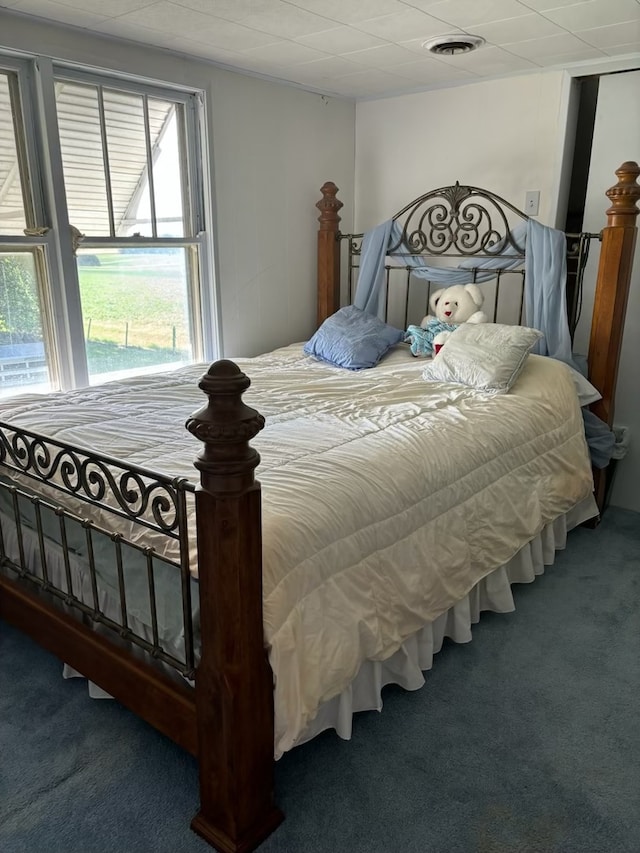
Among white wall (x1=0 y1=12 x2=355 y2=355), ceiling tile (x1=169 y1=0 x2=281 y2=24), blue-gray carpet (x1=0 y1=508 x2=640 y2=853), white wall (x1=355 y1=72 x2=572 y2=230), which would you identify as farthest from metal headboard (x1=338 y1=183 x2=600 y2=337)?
blue-gray carpet (x1=0 y1=508 x2=640 y2=853)

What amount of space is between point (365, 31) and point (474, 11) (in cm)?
44

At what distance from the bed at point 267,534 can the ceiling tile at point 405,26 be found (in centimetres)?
96

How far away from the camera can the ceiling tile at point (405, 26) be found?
7.84 feet

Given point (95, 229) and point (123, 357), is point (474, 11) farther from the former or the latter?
point (123, 357)

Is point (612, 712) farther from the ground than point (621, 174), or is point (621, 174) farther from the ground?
point (621, 174)

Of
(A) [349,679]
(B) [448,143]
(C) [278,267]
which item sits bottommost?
(A) [349,679]

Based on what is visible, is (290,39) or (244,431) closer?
(244,431)

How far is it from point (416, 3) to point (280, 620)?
2103 mm

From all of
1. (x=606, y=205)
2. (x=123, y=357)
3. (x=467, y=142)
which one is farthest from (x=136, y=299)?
(x=606, y=205)

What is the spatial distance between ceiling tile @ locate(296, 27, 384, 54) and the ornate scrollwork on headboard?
0.82 metres

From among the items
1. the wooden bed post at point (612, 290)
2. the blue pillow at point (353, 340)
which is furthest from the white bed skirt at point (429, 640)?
the blue pillow at point (353, 340)

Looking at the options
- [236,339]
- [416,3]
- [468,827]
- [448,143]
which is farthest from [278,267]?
[468,827]

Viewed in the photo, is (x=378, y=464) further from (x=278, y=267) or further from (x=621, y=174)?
(x=278, y=267)

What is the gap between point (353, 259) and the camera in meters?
3.93
